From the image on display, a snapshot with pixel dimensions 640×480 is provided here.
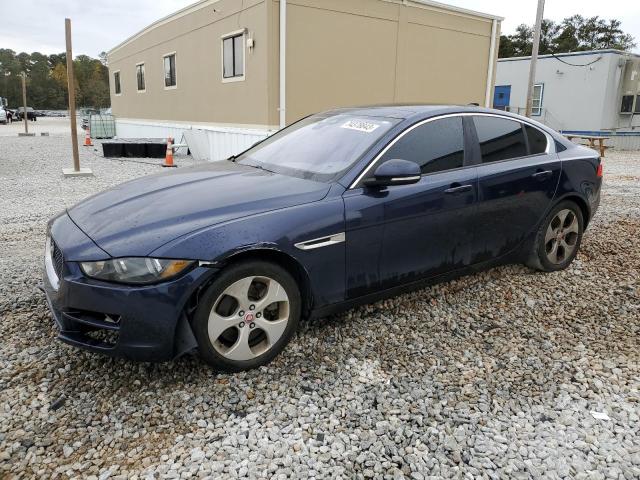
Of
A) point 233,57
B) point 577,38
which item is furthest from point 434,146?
point 577,38

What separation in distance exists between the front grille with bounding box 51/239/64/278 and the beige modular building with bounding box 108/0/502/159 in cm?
916

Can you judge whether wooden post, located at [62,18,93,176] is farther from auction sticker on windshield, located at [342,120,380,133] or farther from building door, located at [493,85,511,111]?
building door, located at [493,85,511,111]

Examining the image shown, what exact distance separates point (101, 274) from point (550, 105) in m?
23.7

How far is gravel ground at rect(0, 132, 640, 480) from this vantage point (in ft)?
7.90

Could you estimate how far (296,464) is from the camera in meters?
2.39

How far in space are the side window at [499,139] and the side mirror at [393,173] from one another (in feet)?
3.27

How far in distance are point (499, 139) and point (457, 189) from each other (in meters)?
0.79

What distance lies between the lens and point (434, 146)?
3850mm

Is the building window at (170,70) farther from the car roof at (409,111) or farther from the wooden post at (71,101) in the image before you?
the car roof at (409,111)

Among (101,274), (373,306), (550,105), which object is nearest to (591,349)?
(373,306)

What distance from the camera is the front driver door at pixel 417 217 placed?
11.0 ft

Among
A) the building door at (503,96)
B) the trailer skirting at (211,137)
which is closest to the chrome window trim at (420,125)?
the trailer skirting at (211,137)

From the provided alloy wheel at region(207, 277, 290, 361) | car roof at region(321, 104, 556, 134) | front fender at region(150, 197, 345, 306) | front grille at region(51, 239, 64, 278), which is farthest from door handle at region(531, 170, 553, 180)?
front grille at region(51, 239, 64, 278)

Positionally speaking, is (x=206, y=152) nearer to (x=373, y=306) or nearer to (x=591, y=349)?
(x=373, y=306)
